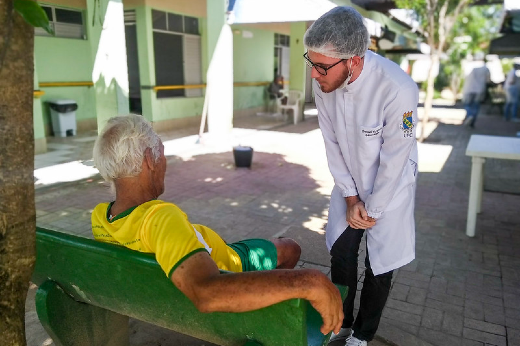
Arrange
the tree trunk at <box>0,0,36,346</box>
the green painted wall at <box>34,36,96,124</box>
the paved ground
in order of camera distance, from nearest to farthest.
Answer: the tree trunk at <box>0,0,36,346</box> → the paved ground → the green painted wall at <box>34,36,96,124</box>

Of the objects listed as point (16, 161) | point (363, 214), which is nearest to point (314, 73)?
point (363, 214)

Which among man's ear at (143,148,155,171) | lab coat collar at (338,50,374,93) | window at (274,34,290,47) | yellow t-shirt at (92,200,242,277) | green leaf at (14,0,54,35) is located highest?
window at (274,34,290,47)

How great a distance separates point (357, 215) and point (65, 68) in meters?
9.81

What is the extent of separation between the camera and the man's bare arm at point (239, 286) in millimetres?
1369

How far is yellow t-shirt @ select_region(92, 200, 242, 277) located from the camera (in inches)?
56.9

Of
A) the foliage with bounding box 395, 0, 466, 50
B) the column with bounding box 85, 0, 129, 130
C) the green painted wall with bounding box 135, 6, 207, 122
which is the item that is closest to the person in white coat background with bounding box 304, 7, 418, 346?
the column with bounding box 85, 0, 129, 130

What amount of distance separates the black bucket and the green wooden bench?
16.6 ft

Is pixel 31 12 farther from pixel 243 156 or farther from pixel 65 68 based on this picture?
pixel 65 68

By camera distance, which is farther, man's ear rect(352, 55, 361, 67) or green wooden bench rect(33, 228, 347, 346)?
man's ear rect(352, 55, 361, 67)

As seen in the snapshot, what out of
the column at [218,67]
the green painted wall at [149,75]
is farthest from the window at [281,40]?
the column at [218,67]

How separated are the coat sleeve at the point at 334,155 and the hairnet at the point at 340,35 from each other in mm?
398

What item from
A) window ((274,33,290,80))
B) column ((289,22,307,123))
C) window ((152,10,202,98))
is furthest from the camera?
window ((274,33,290,80))

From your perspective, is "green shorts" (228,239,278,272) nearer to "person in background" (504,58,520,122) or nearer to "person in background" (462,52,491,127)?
"person in background" (462,52,491,127)

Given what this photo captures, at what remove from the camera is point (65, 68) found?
1006 centimetres
